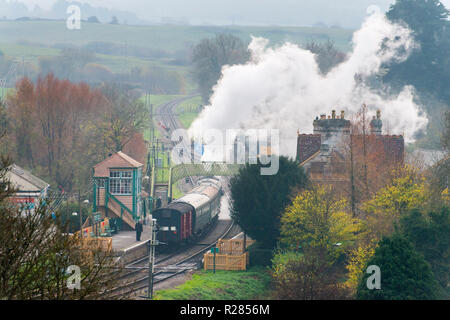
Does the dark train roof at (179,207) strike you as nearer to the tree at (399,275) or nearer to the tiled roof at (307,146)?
the tiled roof at (307,146)

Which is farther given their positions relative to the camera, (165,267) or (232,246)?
(232,246)

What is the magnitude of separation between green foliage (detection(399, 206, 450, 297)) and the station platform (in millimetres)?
19204

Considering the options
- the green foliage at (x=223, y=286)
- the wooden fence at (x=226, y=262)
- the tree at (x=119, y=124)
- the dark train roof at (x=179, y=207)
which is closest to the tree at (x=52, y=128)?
the tree at (x=119, y=124)

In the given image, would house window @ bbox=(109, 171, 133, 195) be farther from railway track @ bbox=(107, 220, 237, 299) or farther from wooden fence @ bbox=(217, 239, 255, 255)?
wooden fence @ bbox=(217, 239, 255, 255)

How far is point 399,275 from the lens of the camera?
93.4ft

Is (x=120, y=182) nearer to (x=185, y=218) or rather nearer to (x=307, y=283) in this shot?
(x=185, y=218)

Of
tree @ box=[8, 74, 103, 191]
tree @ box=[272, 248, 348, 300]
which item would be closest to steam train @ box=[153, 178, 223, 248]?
tree @ box=[272, 248, 348, 300]

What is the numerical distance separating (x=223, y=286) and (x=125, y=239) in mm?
13913

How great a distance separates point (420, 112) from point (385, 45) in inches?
402

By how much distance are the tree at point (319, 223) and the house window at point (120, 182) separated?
1647 cm

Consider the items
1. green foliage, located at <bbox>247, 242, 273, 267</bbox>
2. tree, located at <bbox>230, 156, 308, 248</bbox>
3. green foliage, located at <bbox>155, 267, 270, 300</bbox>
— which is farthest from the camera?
tree, located at <bbox>230, 156, 308, 248</bbox>

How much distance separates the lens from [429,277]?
2894 centimetres

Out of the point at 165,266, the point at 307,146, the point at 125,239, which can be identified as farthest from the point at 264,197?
the point at 125,239

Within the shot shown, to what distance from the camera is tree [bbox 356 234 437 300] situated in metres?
28.1
